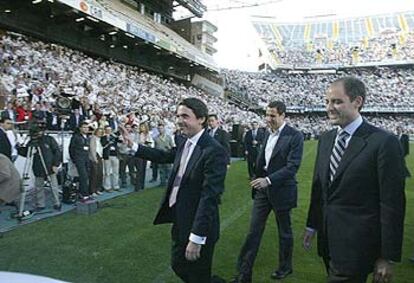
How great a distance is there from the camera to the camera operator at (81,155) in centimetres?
995

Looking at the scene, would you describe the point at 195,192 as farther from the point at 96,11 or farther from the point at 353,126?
the point at 96,11

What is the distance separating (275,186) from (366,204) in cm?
206

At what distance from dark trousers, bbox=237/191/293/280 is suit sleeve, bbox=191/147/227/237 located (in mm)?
1428

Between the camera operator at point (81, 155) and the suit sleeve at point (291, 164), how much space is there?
241 inches

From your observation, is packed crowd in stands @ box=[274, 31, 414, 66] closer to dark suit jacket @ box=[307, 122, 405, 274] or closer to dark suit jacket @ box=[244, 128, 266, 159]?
dark suit jacket @ box=[244, 128, 266, 159]

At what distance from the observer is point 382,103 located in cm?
6228

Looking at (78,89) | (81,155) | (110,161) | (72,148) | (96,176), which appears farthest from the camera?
(78,89)

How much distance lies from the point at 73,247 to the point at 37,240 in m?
0.71

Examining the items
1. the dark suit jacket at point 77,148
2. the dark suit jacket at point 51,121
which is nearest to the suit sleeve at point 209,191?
the dark suit jacket at point 77,148

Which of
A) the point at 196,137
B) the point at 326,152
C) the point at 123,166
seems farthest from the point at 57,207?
the point at 326,152

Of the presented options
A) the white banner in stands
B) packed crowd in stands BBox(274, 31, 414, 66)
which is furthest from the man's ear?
packed crowd in stands BBox(274, 31, 414, 66)

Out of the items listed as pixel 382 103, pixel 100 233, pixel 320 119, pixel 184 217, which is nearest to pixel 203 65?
pixel 320 119

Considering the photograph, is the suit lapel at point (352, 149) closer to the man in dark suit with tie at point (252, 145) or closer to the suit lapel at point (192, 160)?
the suit lapel at point (192, 160)

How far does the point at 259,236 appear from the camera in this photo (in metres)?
4.84
